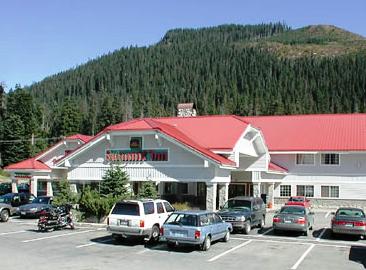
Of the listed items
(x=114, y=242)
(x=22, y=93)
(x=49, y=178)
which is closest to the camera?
(x=114, y=242)

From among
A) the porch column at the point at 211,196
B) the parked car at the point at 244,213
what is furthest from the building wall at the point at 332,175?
the parked car at the point at 244,213

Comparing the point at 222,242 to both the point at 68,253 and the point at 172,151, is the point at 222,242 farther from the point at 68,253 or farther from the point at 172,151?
the point at 172,151

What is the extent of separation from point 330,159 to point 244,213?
22566 millimetres

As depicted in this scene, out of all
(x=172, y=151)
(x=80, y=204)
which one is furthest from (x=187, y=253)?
(x=172, y=151)

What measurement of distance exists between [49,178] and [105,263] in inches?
1306

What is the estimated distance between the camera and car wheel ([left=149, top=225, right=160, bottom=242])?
19.6 m

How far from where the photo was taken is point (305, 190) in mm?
44938

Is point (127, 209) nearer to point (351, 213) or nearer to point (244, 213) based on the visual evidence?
point (244, 213)

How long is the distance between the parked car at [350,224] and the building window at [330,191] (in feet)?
68.3

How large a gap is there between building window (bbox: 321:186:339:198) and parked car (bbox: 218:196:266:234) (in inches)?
737

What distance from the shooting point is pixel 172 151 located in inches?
1214

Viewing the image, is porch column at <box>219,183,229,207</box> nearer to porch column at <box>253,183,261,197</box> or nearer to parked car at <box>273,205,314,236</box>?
porch column at <box>253,183,261,197</box>

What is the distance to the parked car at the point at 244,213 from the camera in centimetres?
2373

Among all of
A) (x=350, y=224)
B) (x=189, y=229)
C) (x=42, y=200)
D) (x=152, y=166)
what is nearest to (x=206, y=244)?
(x=189, y=229)
